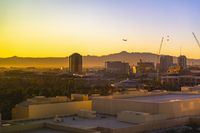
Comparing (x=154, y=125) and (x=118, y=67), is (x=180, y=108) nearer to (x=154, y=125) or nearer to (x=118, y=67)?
(x=154, y=125)

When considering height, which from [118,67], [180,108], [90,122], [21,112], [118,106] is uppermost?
[118,67]

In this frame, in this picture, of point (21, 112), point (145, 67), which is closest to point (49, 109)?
point (21, 112)

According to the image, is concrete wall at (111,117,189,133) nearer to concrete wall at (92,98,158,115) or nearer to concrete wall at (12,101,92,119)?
concrete wall at (92,98,158,115)

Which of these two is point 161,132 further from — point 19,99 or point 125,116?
point 19,99

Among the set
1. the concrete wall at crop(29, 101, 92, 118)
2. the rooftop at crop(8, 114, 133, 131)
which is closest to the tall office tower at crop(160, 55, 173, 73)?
the concrete wall at crop(29, 101, 92, 118)

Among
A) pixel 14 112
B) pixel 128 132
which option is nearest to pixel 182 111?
pixel 128 132

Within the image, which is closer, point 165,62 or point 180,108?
point 180,108

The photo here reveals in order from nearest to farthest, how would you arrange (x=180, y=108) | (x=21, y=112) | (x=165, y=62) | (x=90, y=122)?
(x=90, y=122) → (x=180, y=108) → (x=21, y=112) → (x=165, y=62)

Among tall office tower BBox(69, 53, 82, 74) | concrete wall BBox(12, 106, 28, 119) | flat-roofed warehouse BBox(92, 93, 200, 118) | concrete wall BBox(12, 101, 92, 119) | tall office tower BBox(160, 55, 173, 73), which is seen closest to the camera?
flat-roofed warehouse BBox(92, 93, 200, 118)

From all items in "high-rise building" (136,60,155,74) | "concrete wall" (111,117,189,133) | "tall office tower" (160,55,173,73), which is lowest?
"concrete wall" (111,117,189,133)

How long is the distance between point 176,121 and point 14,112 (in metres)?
11.3

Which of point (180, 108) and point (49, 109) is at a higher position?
point (180, 108)

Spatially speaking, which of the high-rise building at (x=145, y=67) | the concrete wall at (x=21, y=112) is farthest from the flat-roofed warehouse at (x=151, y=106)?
the high-rise building at (x=145, y=67)

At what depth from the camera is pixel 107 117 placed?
24891mm
